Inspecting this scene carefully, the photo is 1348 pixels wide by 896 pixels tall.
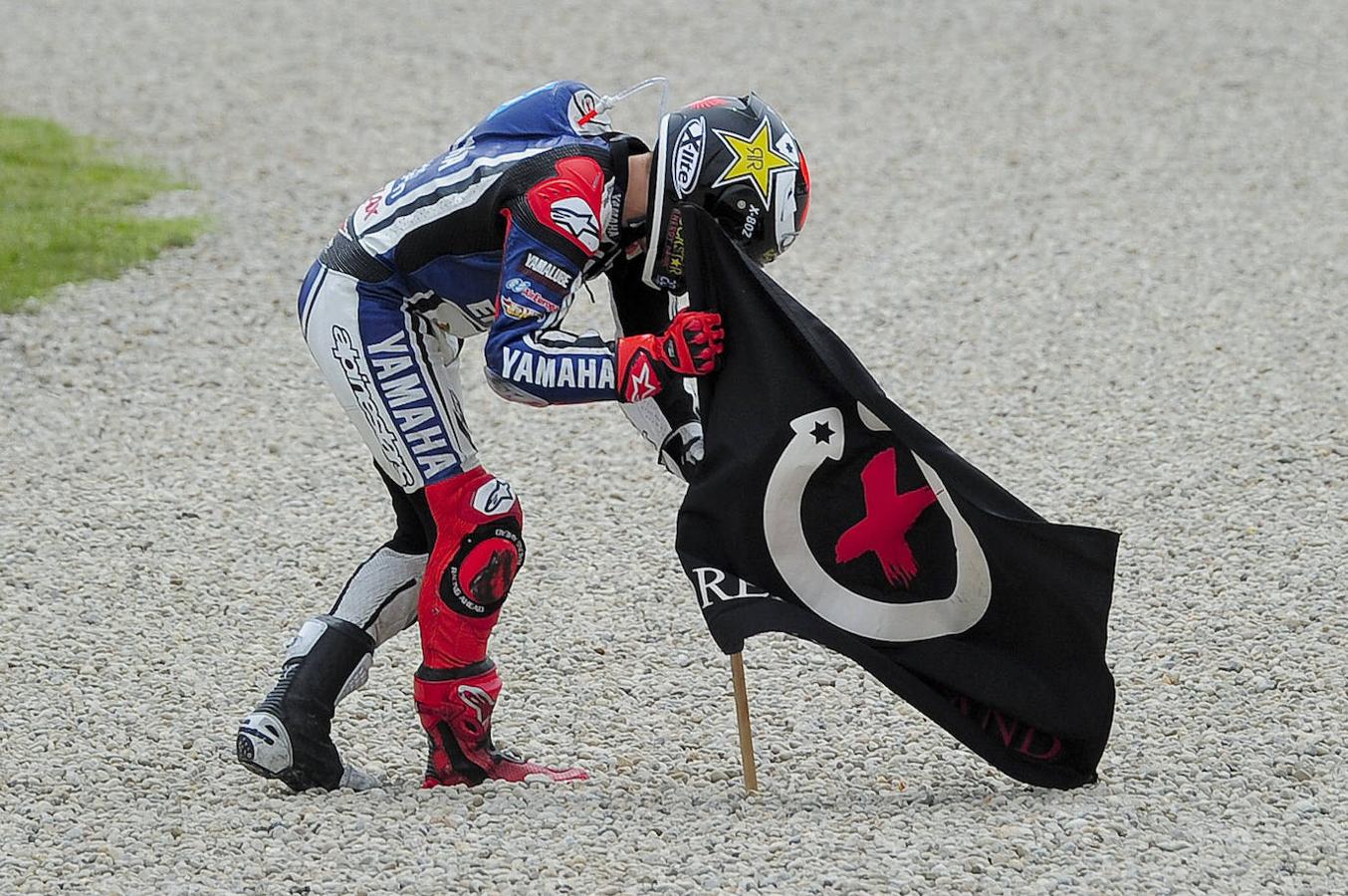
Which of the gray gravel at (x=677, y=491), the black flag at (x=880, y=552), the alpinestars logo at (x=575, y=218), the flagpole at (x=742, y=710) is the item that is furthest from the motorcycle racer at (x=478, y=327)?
the flagpole at (x=742, y=710)

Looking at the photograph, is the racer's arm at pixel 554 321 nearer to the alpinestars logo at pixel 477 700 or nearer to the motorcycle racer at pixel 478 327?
the motorcycle racer at pixel 478 327

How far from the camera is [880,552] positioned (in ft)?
15.8

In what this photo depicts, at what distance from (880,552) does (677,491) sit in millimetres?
3119

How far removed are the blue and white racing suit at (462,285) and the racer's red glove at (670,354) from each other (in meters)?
0.05

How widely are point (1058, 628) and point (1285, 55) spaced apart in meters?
11.7

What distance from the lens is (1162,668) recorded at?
5.84m

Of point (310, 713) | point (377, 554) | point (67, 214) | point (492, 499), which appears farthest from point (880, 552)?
point (67, 214)

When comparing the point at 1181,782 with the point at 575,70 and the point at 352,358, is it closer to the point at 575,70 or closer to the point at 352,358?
the point at 352,358

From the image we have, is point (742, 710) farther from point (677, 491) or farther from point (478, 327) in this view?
point (677, 491)

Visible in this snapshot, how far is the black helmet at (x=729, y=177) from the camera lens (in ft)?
15.4

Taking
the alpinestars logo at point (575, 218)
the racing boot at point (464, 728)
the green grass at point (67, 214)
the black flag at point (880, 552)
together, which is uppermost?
the green grass at point (67, 214)

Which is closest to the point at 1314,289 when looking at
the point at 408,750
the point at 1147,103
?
the point at 1147,103

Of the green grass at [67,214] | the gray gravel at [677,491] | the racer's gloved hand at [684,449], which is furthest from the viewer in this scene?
the green grass at [67,214]

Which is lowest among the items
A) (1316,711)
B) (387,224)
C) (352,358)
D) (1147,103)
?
(1316,711)
